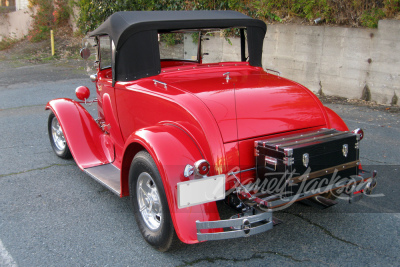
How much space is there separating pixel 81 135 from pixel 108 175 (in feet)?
2.94

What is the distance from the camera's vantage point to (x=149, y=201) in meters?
3.26

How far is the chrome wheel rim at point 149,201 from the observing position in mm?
3189

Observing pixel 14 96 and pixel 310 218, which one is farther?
pixel 14 96

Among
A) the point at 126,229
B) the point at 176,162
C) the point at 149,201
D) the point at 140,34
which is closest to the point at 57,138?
the point at 140,34

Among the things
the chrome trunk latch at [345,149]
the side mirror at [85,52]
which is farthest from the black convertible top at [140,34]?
the chrome trunk latch at [345,149]

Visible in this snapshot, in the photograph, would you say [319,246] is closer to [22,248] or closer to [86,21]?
[22,248]

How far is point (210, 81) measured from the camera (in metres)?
3.73

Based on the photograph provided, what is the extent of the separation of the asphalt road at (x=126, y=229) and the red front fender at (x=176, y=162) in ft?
1.19

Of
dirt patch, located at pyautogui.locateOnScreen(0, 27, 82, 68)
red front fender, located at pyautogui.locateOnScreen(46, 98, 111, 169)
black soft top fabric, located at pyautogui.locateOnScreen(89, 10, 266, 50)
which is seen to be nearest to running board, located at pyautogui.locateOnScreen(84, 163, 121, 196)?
red front fender, located at pyautogui.locateOnScreen(46, 98, 111, 169)

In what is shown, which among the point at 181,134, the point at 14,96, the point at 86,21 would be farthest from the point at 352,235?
the point at 86,21

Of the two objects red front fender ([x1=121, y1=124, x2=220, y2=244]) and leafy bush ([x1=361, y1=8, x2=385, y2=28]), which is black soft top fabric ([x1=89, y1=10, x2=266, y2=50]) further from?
leafy bush ([x1=361, y1=8, x2=385, y2=28])

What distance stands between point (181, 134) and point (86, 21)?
40.1 feet

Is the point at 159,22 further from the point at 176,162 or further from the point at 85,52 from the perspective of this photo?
the point at 176,162

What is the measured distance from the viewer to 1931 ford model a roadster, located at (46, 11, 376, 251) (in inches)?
112
